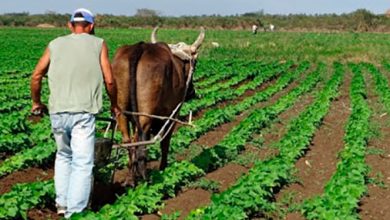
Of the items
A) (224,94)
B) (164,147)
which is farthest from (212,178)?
(224,94)

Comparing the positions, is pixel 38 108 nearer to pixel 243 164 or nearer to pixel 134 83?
pixel 134 83

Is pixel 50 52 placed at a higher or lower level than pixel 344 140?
higher

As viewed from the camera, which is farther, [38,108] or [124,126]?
[124,126]

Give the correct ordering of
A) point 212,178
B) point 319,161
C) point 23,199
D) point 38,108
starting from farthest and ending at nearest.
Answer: point 319,161 → point 212,178 → point 23,199 → point 38,108

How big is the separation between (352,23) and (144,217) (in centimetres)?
7580

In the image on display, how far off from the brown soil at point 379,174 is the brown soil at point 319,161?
62 centimetres

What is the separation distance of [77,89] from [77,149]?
0.57 m

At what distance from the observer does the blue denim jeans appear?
20.1 feet

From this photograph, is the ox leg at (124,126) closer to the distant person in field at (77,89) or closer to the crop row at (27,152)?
the distant person in field at (77,89)

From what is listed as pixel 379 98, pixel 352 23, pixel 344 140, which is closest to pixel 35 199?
pixel 344 140

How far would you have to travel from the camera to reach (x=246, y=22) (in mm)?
85562

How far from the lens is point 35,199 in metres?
6.84

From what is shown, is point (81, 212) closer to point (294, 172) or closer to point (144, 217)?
point (144, 217)

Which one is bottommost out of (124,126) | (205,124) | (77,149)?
(205,124)
